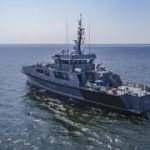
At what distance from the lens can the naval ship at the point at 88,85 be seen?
1665 inches

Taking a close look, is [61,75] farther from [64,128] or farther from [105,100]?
[64,128]

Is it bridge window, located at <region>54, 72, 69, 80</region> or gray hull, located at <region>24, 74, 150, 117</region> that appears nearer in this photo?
gray hull, located at <region>24, 74, 150, 117</region>

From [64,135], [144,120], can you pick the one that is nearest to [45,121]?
[64,135]

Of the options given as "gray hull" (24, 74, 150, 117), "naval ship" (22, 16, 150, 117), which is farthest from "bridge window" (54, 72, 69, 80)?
"gray hull" (24, 74, 150, 117)

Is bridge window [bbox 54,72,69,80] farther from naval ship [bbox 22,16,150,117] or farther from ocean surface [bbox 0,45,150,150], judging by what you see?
ocean surface [bbox 0,45,150,150]

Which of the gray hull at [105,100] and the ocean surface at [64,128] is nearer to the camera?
the ocean surface at [64,128]

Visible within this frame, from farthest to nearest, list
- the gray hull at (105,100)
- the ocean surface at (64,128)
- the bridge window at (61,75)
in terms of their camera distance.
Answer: the bridge window at (61,75) → the gray hull at (105,100) → the ocean surface at (64,128)

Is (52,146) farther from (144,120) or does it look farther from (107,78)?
(107,78)

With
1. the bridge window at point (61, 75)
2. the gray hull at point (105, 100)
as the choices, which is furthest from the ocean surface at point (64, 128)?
the bridge window at point (61, 75)

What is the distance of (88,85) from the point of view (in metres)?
48.0

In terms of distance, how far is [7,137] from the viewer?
33.9 m

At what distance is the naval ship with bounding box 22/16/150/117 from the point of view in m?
42.3

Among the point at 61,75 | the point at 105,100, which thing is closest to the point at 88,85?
the point at 105,100

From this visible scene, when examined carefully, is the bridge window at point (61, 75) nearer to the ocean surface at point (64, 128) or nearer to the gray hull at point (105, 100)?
the gray hull at point (105, 100)
